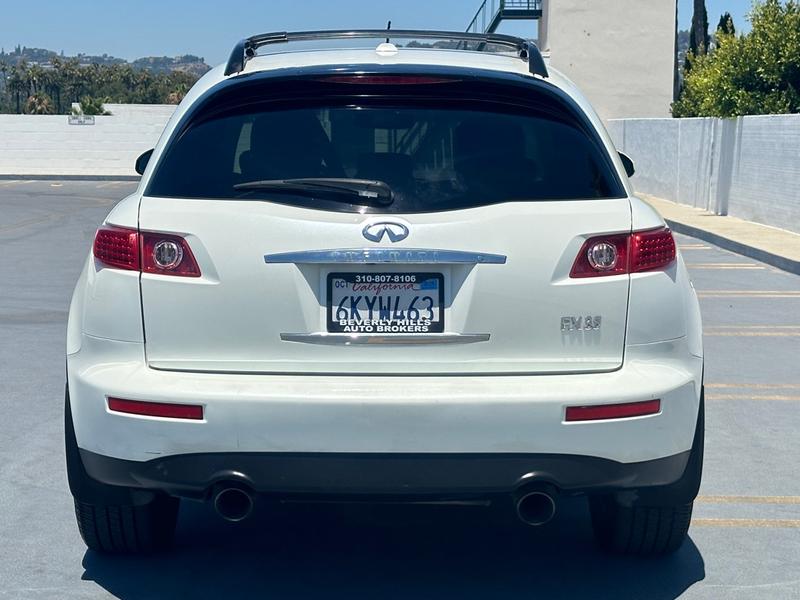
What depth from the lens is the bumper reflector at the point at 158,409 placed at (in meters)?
4.20

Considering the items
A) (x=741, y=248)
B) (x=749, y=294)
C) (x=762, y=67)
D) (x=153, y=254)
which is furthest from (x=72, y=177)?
(x=153, y=254)

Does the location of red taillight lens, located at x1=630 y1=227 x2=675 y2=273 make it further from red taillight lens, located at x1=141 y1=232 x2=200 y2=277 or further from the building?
the building

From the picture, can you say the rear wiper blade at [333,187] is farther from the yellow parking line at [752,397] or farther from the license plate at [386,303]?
the yellow parking line at [752,397]

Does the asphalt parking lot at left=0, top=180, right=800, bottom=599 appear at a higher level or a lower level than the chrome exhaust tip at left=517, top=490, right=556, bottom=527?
lower

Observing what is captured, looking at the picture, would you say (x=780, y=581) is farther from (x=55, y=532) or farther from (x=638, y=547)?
(x=55, y=532)

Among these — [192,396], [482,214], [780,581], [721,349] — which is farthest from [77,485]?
[721,349]

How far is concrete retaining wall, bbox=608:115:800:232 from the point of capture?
21.2 metres

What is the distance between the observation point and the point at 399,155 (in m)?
4.45

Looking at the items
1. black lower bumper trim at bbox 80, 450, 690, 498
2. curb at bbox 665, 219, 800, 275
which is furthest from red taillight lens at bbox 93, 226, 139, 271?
curb at bbox 665, 219, 800, 275

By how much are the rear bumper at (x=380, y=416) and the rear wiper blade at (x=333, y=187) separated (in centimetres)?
57

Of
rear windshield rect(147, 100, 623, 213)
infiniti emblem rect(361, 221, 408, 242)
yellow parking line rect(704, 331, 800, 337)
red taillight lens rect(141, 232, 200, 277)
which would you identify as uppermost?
rear windshield rect(147, 100, 623, 213)

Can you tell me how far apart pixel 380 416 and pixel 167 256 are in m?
0.85

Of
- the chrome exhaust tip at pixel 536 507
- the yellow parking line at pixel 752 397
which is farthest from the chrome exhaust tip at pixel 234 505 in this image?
the yellow parking line at pixel 752 397

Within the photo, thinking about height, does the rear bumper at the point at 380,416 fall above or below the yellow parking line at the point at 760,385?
above
